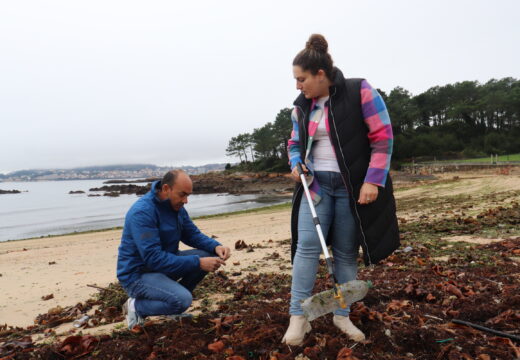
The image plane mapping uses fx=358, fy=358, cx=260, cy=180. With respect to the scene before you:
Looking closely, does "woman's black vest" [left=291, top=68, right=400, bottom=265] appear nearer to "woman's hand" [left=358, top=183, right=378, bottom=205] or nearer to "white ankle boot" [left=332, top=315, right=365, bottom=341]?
"woman's hand" [left=358, top=183, right=378, bottom=205]

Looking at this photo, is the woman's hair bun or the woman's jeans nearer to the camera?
Answer: the woman's hair bun

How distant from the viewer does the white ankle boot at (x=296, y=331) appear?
2.81 m

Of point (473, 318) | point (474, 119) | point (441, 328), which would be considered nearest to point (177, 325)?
point (441, 328)

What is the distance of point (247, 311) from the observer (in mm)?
3918

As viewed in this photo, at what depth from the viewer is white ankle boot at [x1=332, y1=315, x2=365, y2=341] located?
2811mm

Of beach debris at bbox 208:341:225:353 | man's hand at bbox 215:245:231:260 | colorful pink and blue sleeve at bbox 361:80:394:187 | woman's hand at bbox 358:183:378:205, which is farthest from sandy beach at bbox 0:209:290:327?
colorful pink and blue sleeve at bbox 361:80:394:187

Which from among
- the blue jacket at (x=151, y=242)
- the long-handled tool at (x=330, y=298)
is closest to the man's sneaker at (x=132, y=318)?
the blue jacket at (x=151, y=242)

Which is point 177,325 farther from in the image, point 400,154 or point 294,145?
point 400,154

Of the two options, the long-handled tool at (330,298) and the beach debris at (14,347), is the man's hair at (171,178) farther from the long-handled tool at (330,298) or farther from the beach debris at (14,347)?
the beach debris at (14,347)

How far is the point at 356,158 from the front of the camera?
9.35ft

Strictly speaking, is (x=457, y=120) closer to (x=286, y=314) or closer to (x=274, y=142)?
(x=274, y=142)

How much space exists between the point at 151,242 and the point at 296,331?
5.40 feet

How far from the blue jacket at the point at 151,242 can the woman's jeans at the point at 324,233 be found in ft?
4.12

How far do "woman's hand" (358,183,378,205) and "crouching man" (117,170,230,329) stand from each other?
1718 mm
